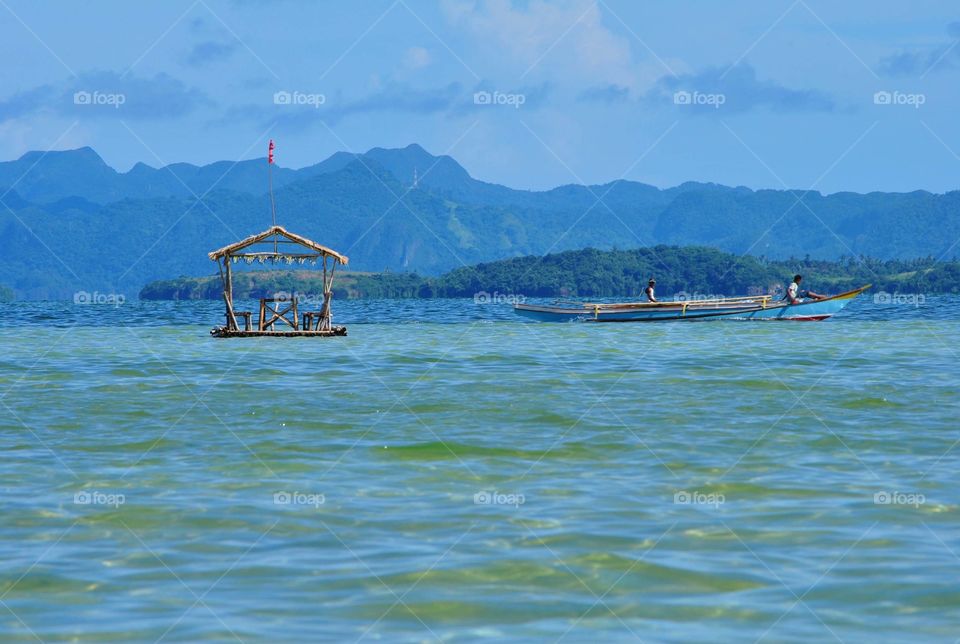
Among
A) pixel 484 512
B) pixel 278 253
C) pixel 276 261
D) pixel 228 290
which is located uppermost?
pixel 278 253

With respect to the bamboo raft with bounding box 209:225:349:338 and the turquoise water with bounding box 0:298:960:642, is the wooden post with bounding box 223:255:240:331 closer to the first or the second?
the bamboo raft with bounding box 209:225:349:338

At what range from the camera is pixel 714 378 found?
2955 centimetres

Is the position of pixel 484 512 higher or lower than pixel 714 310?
lower

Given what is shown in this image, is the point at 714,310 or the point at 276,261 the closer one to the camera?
the point at 276,261

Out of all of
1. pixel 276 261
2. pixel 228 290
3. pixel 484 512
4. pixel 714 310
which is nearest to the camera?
pixel 484 512

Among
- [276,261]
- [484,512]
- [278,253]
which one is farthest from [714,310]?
[484,512]

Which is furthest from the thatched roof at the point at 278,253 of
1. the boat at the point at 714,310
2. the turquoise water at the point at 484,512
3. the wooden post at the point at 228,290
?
the boat at the point at 714,310

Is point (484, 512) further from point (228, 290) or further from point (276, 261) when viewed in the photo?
point (228, 290)

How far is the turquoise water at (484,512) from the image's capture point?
9648mm

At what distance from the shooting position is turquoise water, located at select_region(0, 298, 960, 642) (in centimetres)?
965

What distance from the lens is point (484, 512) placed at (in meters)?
13.2

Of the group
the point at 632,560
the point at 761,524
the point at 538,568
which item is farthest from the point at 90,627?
the point at 761,524

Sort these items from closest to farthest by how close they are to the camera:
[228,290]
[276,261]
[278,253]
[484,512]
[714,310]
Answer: [484,512] < [278,253] < [276,261] < [228,290] < [714,310]

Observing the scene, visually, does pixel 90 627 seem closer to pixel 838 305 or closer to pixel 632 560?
pixel 632 560
